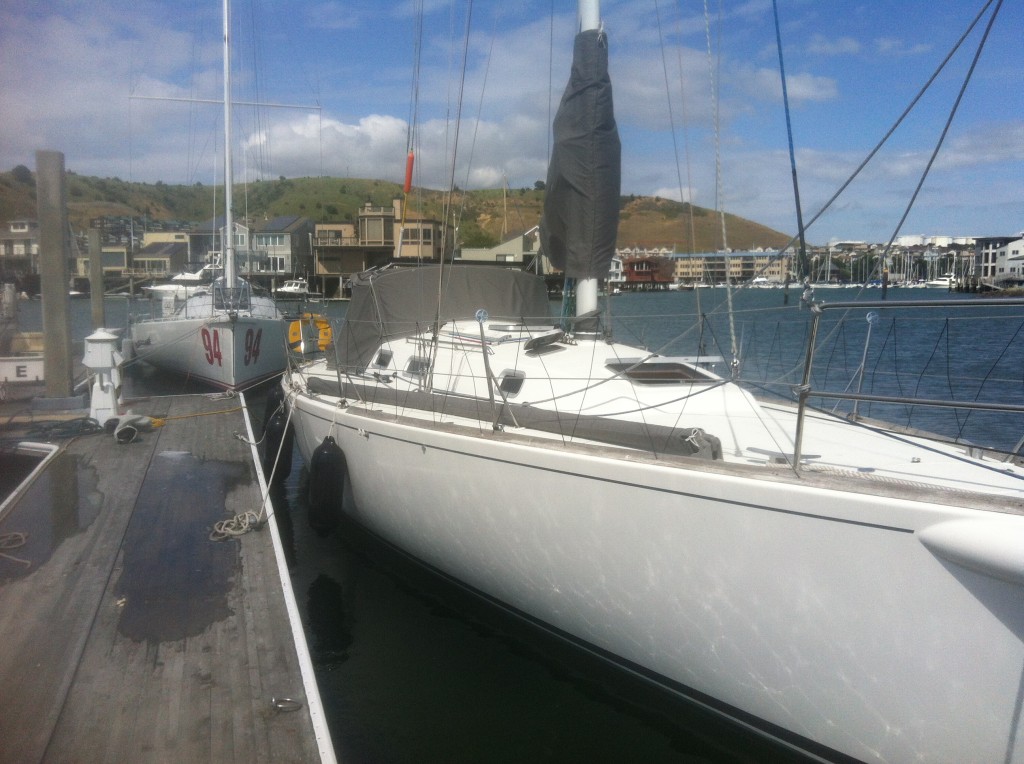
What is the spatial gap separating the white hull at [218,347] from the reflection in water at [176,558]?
8.86 m

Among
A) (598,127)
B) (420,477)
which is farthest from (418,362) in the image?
(598,127)

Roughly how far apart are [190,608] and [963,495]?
3900 millimetres

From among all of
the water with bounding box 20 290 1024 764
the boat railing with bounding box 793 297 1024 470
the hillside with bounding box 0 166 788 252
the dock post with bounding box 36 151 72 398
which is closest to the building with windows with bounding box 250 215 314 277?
the hillside with bounding box 0 166 788 252

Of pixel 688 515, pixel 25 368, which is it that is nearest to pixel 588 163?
pixel 688 515

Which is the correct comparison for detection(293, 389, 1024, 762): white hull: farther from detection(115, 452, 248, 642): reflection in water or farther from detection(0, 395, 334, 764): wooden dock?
detection(115, 452, 248, 642): reflection in water

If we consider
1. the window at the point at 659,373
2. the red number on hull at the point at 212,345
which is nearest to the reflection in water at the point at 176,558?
the window at the point at 659,373

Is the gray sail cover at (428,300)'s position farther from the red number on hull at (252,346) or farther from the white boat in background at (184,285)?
the white boat in background at (184,285)

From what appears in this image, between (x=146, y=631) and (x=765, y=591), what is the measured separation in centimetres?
312

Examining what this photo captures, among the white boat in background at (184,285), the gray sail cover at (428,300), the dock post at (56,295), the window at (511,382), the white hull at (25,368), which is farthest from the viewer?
the white boat in background at (184,285)

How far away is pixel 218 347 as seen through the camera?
53.5 ft

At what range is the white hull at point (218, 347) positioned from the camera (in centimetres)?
1612

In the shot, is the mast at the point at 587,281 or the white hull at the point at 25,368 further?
the white hull at the point at 25,368

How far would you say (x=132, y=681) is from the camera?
3588mm

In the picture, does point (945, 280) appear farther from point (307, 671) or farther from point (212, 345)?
point (212, 345)
